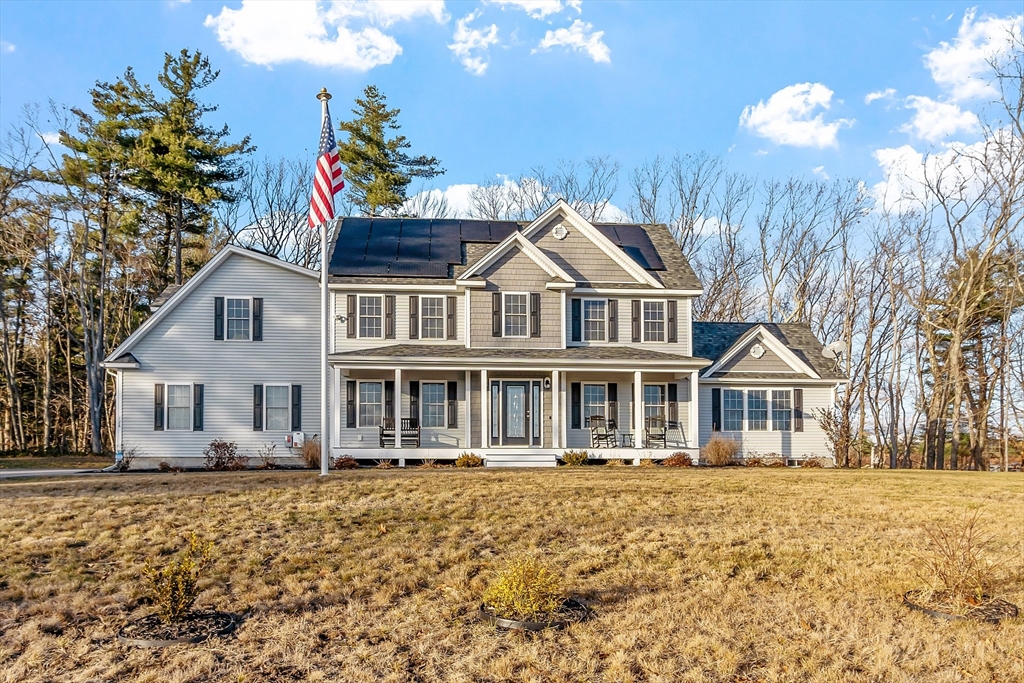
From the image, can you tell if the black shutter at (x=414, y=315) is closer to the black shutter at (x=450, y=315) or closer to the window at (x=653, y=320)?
the black shutter at (x=450, y=315)

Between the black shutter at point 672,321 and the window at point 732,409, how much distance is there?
86.0 inches

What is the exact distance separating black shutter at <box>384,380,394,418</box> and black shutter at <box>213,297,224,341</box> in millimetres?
4806

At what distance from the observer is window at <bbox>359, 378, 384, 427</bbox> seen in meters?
21.4

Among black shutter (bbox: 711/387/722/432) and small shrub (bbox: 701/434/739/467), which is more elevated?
black shutter (bbox: 711/387/722/432)

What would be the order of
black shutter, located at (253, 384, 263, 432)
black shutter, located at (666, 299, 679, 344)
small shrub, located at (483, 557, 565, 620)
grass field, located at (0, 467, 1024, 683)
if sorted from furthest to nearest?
black shutter, located at (666, 299, 679, 344)
black shutter, located at (253, 384, 263, 432)
small shrub, located at (483, 557, 565, 620)
grass field, located at (0, 467, 1024, 683)

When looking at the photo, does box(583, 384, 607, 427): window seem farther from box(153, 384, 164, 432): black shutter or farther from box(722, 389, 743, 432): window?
box(153, 384, 164, 432): black shutter

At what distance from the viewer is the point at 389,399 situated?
21.5 metres

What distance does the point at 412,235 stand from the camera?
2391 cm

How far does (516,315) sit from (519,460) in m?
4.11

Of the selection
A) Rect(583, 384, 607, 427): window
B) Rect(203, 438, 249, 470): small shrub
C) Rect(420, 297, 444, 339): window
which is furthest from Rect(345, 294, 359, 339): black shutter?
Rect(583, 384, 607, 427): window

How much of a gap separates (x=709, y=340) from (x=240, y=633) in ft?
62.1

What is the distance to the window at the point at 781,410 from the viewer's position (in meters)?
22.8

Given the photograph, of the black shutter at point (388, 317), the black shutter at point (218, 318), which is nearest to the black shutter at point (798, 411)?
the black shutter at point (388, 317)

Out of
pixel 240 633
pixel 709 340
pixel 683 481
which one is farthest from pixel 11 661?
pixel 709 340
